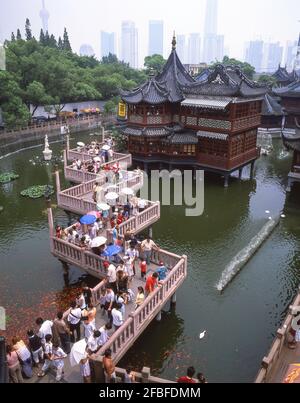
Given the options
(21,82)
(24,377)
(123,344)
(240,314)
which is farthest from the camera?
(21,82)

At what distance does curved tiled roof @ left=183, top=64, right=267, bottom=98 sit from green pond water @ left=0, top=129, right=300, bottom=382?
8.67 meters

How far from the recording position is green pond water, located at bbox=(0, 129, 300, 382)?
14.4m

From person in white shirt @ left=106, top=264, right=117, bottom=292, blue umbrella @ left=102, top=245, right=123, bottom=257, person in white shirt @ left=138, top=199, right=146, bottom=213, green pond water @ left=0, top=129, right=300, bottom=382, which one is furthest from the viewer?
person in white shirt @ left=138, top=199, right=146, bottom=213

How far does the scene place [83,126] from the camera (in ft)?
200

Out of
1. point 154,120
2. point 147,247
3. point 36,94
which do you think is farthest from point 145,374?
point 36,94

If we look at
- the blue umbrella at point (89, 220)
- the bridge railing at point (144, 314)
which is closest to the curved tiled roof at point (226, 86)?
the blue umbrella at point (89, 220)

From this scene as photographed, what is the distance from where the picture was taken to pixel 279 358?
11.6m

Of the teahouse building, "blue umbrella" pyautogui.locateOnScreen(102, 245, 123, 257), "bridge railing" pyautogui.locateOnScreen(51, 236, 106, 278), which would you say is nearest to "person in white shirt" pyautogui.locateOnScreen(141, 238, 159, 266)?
"blue umbrella" pyautogui.locateOnScreen(102, 245, 123, 257)

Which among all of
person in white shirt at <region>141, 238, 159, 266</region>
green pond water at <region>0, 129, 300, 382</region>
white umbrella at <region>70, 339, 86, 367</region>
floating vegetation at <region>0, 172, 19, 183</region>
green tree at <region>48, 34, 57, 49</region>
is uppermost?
green tree at <region>48, 34, 57, 49</region>

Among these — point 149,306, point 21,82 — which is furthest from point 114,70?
point 149,306

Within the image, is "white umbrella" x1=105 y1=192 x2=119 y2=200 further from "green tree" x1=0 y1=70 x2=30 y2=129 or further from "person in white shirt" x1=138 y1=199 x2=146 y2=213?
"green tree" x1=0 y1=70 x2=30 y2=129

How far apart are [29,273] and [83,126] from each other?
148 feet

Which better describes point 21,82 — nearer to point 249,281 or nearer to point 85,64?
point 85,64

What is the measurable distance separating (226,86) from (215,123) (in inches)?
132
